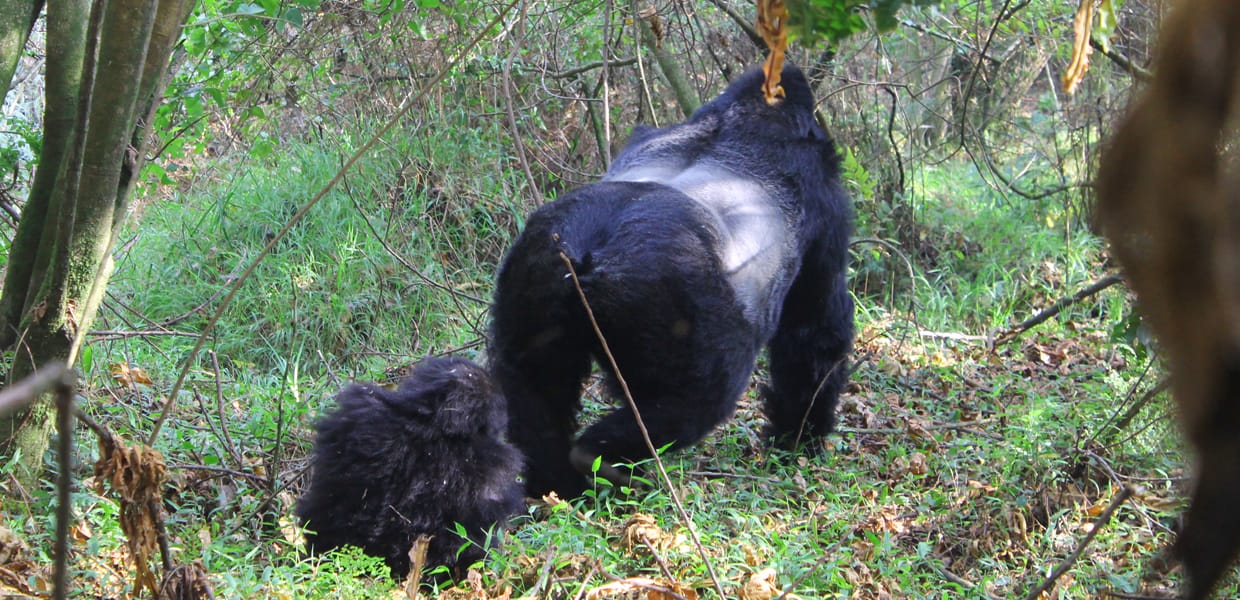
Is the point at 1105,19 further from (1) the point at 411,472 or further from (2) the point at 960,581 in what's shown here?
(1) the point at 411,472

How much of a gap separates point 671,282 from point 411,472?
952 mm

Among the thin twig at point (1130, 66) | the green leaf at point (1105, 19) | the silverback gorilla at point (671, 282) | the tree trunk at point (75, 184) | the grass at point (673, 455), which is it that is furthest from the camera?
the silverback gorilla at point (671, 282)

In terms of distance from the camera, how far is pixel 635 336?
3.02m

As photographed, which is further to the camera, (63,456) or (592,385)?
(592,385)

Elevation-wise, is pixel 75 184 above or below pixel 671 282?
above

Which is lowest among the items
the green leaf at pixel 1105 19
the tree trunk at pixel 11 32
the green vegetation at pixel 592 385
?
the green vegetation at pixel 592 385

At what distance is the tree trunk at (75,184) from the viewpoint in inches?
88.2

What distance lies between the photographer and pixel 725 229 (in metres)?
3.27

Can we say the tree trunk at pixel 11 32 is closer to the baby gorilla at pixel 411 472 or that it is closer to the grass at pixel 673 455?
the grass at pixel 673 455

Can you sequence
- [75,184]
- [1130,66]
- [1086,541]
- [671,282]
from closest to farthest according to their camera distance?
[1130,66], [1086,541], [75,184], [671,282]

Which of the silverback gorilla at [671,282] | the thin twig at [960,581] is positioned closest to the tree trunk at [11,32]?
the silverback gorilla at [671,282]

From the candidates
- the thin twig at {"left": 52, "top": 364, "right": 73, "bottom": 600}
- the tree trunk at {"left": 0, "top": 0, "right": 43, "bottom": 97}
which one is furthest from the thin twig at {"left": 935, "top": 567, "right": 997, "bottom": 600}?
the tree trunk at {"left": 0, "top": 0, "right": 43, "bottom": 97}

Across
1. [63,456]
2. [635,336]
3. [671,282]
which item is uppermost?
[63,456]

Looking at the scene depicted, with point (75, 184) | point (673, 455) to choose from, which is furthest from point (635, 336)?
point (75, 184)
